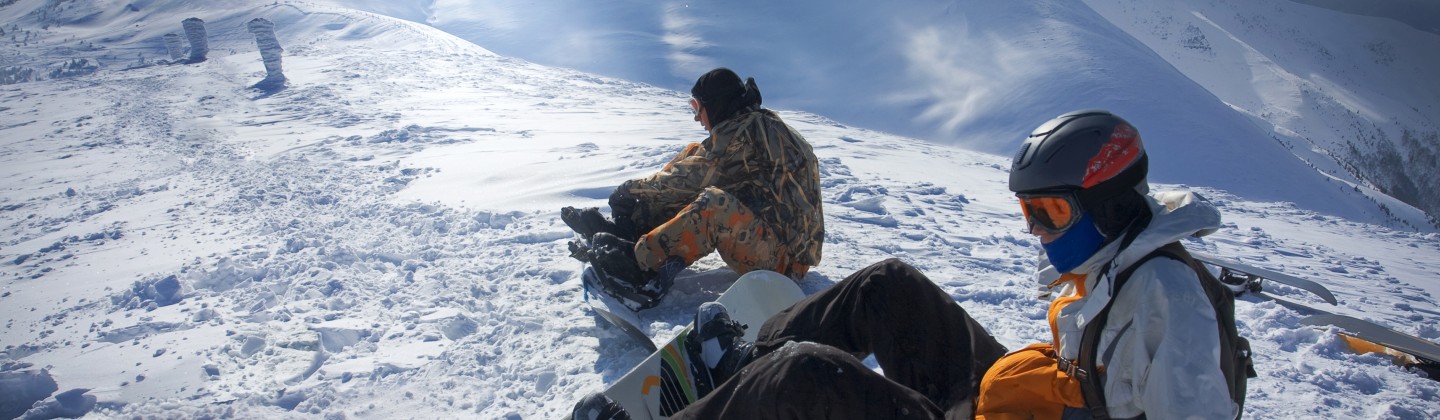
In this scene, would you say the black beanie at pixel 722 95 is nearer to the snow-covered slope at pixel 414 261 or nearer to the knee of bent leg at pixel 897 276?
the snow-covered slope at pixel 414 261

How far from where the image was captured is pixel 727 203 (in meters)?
3.74

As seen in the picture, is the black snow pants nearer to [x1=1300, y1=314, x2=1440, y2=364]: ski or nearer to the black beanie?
the black beanie

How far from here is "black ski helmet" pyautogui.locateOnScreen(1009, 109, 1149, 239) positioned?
71.9 inches

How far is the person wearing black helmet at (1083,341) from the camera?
63.6 inches

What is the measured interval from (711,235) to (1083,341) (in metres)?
2.18

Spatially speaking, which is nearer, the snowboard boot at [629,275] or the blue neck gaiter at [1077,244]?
the blue neck gaiter at [1077,244]

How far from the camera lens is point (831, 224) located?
590cm

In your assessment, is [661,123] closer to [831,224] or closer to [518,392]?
[831,224]

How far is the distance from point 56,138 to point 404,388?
1154 centimetres

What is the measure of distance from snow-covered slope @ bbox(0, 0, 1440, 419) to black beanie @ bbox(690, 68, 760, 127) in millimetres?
1048

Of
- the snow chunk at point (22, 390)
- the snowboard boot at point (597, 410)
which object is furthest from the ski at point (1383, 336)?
the snow chunk at point (22, 390)

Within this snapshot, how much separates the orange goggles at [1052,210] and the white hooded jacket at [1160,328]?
12 cm

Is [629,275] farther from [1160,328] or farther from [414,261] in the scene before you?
[1160,328]

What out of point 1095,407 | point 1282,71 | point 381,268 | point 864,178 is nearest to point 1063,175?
point 1095,407
